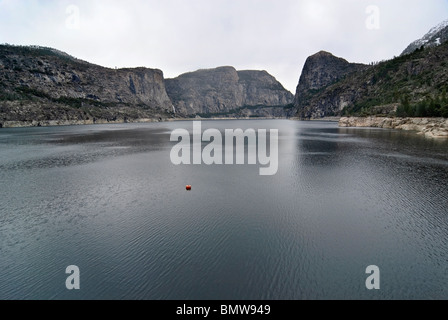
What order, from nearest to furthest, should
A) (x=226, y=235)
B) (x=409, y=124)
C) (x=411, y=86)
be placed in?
1. (x=226, y=235)
2. (x=409, y=124)
3. (x=411, y=86)

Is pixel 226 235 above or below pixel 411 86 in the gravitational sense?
below

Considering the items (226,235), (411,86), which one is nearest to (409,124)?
(411,86)

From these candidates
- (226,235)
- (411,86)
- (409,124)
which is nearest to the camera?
(226,235)

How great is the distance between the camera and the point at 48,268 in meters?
11.8

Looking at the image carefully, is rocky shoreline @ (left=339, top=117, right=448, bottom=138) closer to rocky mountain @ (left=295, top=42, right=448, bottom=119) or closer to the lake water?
rocky mountain @ (left=295, top=42, right=448, bottom=119)

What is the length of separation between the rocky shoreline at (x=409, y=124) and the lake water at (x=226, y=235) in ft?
160

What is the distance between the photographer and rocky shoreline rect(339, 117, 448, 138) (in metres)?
65.4

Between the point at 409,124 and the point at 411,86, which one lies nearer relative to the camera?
the point at 409,124

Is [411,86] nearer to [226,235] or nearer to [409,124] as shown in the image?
[409,124]

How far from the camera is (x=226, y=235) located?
1492 centimetres

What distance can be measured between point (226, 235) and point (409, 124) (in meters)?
98.4

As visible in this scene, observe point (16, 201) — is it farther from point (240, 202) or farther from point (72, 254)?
point (240, 202)

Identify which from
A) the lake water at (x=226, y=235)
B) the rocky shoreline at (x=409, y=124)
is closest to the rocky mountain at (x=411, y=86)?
the rocky shoreline at (x=409, y=124)
